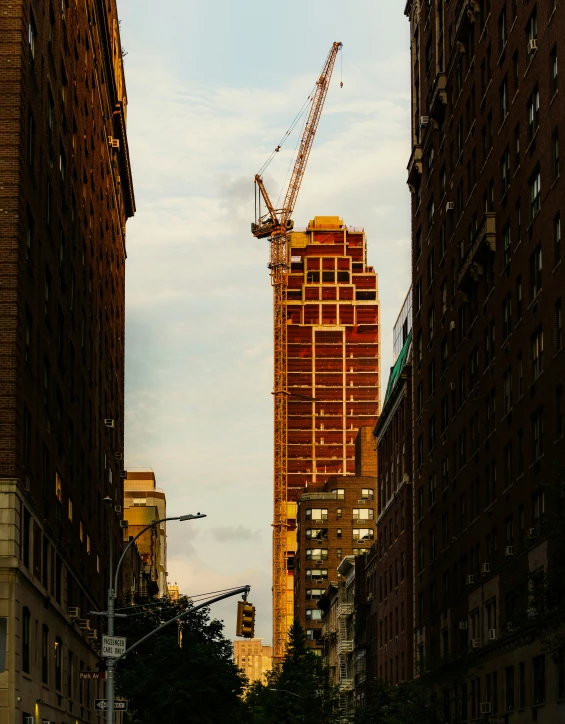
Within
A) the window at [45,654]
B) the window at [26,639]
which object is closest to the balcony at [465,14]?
the window at [45,654]

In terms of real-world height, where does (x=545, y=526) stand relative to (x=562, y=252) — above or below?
below

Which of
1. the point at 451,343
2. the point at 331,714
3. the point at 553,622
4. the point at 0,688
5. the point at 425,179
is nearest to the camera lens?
the point at 553,622

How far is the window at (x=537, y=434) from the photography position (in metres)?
54.6

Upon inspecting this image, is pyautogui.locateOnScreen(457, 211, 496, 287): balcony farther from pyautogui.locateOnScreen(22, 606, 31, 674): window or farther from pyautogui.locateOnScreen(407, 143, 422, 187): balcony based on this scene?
pyautogui.locateOnScreen(22, 606, 31, 674): window

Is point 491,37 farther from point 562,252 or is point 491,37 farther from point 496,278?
point 562,252

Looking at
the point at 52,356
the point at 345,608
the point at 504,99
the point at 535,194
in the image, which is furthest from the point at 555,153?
the point at 345,608

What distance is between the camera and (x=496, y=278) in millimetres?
64812

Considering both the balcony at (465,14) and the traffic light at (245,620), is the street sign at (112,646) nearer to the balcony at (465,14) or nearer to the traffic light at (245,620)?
the traffic light at (245,620)

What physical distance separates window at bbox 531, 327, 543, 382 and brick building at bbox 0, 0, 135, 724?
2018cm

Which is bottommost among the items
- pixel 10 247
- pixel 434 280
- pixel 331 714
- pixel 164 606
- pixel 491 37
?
Result: pixel 331 714

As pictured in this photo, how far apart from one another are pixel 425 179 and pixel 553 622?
5541 cm

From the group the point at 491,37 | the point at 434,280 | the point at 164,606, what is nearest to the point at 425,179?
the point at 434,280

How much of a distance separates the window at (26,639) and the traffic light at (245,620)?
33.5 feet

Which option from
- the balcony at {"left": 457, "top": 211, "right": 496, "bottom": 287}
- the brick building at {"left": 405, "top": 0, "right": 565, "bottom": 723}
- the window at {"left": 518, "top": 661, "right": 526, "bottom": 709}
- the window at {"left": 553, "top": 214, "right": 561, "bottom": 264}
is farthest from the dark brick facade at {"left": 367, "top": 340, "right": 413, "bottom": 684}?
the window at {"left": 553, "top": 214, "right": 561, "bottom": 264}
